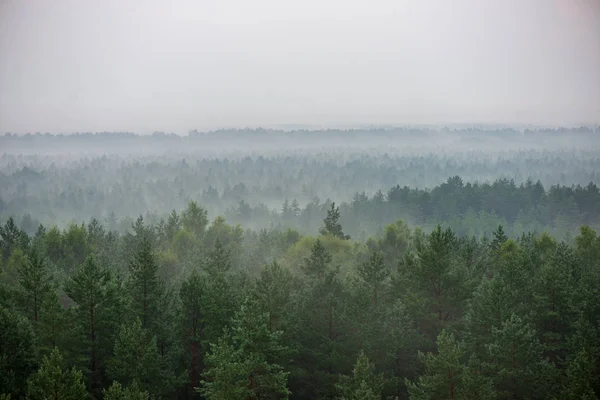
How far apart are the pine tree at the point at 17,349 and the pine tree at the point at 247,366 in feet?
28.9

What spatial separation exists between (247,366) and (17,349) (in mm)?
11548

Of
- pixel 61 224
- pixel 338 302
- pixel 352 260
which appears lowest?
pixel 61 224

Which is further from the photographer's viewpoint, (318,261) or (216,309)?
(318,261)

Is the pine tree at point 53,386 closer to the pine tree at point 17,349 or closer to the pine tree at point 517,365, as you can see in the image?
the pine tree at point 17,349

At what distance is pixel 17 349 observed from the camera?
88.6 feet

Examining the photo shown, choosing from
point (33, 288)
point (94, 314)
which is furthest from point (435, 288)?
point (33, 288)

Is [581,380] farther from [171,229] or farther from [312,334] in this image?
[171,229]

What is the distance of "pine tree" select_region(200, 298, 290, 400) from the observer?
24594 millimetres

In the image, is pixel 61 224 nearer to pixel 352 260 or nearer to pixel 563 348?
pixel 352 260

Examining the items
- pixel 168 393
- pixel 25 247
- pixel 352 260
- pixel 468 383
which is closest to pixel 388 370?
pixel 468 383

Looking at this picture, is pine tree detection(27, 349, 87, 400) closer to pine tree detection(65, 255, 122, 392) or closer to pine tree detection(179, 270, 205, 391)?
pine tree detection(65, 255, 122, 392)

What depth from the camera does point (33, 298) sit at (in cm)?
3353

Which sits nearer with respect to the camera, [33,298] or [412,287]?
[33,298]

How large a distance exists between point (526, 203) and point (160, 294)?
116m
